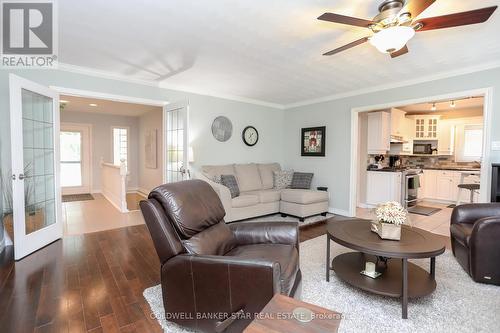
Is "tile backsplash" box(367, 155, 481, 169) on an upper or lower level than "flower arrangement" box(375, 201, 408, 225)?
upper

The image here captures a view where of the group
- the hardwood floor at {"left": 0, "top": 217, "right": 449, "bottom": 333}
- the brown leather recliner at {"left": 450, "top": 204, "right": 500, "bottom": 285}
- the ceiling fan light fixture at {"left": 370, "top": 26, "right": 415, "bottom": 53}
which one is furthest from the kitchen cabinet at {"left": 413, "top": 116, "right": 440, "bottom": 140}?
the hardwood floor at {"left": 0, "top": 217, "right": 449, "bottom": 333}


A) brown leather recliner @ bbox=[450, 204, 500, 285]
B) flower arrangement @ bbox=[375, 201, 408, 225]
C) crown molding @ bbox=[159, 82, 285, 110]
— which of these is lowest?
brown leather recliner @ bbox=[450, 204, 500, 285]

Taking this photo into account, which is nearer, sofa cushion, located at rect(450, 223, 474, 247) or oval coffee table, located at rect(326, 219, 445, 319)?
oval coffee table, located at rect(326, 219, 445, 319)

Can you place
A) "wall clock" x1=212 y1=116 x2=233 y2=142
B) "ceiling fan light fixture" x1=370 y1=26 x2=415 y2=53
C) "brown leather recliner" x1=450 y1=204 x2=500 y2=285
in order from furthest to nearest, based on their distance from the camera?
A: 1. "wall clock" x1=212 y1=116 x2=233 y2=142
2. "brown leather recliner" x1=450 y1=204 x2=500 y2=285
3. "ceiling fan light fixture" x1=370 y1=26 x2=415 y2=53

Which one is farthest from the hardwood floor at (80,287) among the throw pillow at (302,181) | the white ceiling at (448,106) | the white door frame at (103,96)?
the white ceiling at (448,106)

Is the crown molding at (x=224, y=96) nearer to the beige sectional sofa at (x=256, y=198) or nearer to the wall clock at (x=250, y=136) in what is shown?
the wall clock at (x=250, y=136)

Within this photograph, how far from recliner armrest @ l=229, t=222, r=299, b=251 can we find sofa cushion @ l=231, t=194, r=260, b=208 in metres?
1.98

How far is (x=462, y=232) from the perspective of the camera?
2.55 metres

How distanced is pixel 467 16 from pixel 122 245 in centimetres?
Result: 409

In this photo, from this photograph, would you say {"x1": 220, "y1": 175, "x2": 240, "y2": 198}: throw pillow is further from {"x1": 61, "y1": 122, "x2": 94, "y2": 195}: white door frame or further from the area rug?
{"x1": 61, "y1": 122, "x2": 94, "y2": 195}: white door frame

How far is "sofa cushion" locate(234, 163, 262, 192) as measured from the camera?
4.92m

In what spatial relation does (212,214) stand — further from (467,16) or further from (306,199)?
(306,199)

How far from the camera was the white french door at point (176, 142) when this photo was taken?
3.88 m

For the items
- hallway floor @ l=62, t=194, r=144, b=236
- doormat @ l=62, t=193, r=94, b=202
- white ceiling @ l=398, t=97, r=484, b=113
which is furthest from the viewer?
doormat @ l=62, t=193, r=94, b=202
